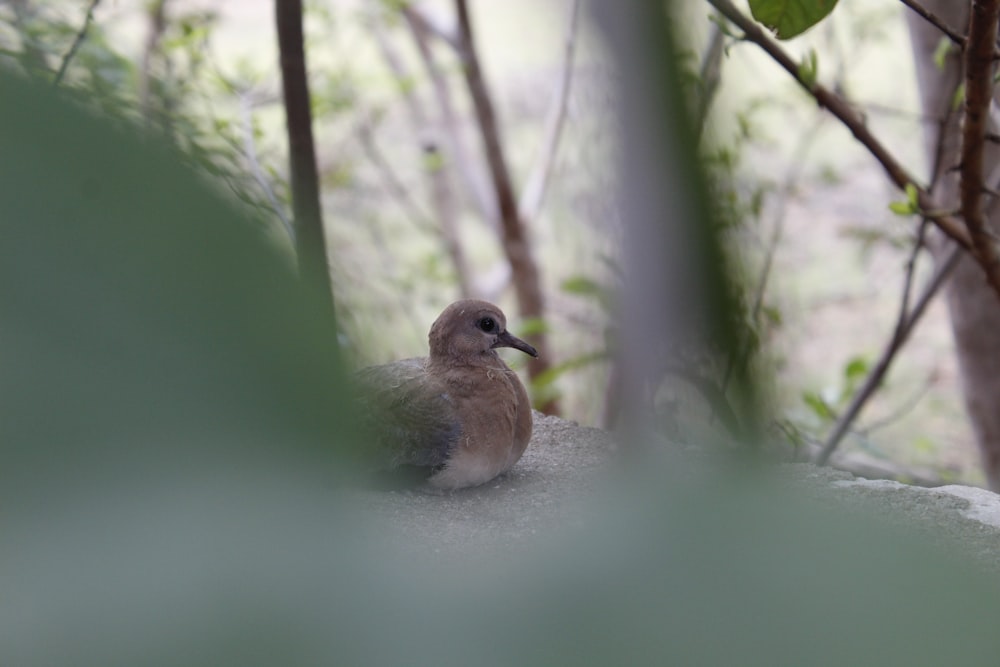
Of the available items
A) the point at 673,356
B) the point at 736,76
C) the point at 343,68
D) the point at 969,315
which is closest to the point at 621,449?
the point at 673,356

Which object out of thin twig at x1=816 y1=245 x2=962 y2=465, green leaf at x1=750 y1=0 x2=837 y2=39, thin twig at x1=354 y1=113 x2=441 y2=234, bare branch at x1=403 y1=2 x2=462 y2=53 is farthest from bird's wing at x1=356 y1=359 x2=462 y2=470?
thin twig at x1=354 y1=113 x2=441 y2=234

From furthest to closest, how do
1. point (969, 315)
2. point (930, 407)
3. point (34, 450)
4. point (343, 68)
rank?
point (930, 407), point (343, 68), point (969, 315), point (34, 450)

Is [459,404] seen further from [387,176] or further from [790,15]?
[387,176]

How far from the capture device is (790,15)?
1.07 m

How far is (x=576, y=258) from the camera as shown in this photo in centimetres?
41

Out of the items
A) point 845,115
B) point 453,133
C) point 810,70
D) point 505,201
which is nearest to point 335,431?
point 810,70

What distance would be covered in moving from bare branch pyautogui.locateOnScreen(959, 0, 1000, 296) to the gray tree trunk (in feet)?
4.46

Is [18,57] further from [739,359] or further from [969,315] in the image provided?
[969,315]

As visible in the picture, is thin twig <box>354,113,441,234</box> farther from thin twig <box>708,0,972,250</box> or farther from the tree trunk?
the tree trunk

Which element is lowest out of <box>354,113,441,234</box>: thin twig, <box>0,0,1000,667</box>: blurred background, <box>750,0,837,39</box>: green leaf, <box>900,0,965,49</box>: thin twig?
<box>0,0,1000,667</box>: blurred background

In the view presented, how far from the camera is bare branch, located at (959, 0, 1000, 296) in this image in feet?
4.22

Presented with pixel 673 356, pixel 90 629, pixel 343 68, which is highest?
pixel 343 68

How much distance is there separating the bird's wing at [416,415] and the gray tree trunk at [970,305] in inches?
97.7

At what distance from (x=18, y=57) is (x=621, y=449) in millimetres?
275
